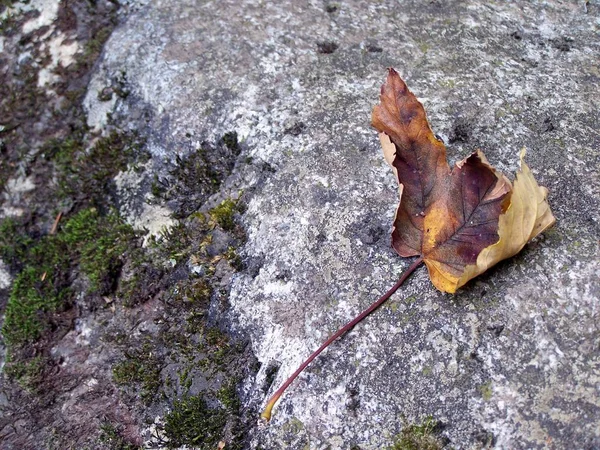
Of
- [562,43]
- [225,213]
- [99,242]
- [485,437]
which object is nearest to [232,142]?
[225,213]

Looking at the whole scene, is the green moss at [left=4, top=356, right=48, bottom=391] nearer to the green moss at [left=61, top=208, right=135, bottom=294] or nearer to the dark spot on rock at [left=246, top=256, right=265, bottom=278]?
the green moss at [left=61, top=208, right=135, bottom=294]

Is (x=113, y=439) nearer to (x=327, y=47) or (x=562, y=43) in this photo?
(x=327, y=47)

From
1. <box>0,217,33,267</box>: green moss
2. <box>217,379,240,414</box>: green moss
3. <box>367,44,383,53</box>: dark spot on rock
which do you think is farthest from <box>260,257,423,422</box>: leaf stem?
<box>0,217,33,267</box>: green moss

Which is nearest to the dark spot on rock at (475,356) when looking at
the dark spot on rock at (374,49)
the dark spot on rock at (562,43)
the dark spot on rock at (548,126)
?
the dark spot on rock at (548,126)

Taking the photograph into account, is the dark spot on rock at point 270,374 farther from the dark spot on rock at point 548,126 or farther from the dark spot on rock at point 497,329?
the dark spot on rock at point 548,126

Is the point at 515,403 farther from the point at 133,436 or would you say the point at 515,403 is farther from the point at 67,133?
the point at 67,133

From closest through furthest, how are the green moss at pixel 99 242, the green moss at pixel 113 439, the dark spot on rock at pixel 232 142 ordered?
the green moss at pixel 113 439
the dark spot on rock at pixel 232 142
the green moss at pixel 99 242

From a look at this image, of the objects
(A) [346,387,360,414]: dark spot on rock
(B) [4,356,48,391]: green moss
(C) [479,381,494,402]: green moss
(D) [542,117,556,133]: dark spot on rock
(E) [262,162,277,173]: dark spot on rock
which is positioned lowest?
(B) [4,356,48,391]: green moss

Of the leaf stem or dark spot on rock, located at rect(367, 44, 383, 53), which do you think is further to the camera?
dark spot on rock, located at rect(367, 44, 383, 53)

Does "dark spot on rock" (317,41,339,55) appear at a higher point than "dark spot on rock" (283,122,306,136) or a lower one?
higher
